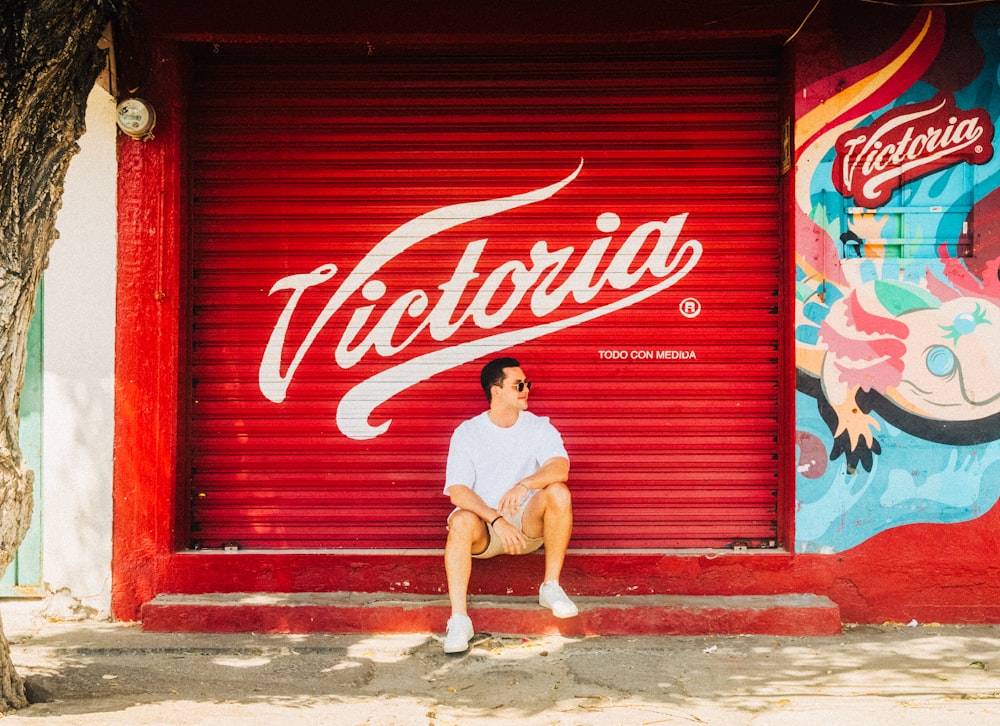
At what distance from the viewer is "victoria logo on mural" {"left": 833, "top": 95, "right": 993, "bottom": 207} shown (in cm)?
494

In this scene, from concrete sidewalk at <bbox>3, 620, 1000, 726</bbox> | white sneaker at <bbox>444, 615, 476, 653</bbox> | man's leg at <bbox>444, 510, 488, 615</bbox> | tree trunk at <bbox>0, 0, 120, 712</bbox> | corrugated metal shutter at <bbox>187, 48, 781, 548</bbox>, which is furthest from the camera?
corrugated metal shutter at <bbox>187, 48, 781, 548</bbox>

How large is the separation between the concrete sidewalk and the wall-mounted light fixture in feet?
9.44

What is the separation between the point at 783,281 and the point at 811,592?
1844 millimetres

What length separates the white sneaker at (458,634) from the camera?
4402 mm

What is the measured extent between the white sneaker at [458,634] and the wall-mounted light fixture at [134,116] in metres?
3.29

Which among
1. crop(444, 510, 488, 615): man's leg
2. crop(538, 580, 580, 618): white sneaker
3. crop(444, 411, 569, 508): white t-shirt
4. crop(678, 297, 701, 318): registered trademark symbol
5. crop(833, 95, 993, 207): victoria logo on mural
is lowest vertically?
crop(538, 580, 580, 618): white sneaker

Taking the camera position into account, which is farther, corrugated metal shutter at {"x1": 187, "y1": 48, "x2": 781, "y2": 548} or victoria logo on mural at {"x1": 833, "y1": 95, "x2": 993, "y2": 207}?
corrugated metal shutter at {"x1": 187, "y1": 48, "x2": 781, "y2": 548}

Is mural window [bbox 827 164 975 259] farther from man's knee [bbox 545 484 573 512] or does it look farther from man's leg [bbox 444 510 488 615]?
man's leg [bbox 444 510 488 615]

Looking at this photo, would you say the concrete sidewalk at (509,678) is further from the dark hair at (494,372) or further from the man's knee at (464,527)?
the dark hair at (494,372)

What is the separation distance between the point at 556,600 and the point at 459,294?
6.33ft

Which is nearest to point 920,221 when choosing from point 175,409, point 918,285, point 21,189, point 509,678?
point 918,285

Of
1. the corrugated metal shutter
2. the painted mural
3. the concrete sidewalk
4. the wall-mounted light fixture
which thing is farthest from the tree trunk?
the painted mural

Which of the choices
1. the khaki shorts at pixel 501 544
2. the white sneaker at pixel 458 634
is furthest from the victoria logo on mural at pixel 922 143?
the white sneaker at pixel 458 634

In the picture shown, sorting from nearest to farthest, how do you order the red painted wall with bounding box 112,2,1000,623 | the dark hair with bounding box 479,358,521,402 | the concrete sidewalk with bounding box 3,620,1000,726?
the concrete sidewalk with bounding box 3,620,1000,726
the dark hair with bounding box 479,358,521,402
the red painted wall with bounding box 112,2,1000,623
